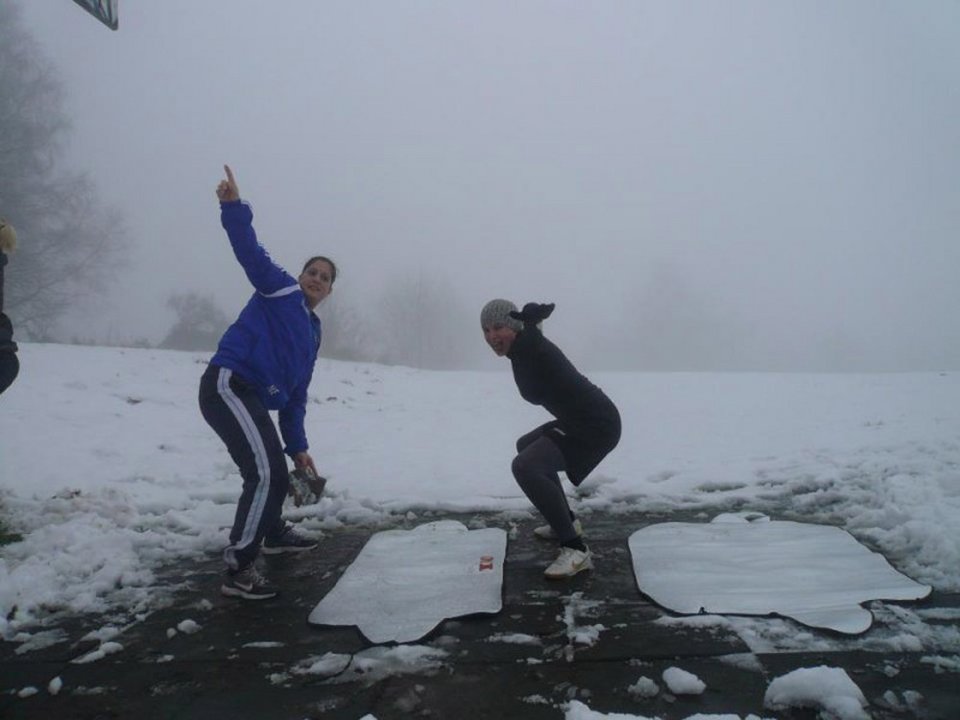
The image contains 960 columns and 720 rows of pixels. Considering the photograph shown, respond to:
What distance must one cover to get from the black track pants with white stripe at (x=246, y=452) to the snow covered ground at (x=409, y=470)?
53 centimetres

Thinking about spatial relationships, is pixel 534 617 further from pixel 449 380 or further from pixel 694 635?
pixel 449 380

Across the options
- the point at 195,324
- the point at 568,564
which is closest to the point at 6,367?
the point at 568,564

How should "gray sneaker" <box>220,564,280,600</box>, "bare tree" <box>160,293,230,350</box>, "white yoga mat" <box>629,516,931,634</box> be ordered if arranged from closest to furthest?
"white yoga mat" <box>629,516,931,634</box> → "gray sneaker" <box>220,564,280,600</box> → "bare tree" <box>160,293,230,350</box>

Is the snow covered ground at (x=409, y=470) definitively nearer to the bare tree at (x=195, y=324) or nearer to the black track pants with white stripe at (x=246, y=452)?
the black track pants with white stripe at (x=246, y=452)

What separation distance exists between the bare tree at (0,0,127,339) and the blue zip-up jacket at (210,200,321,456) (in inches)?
903

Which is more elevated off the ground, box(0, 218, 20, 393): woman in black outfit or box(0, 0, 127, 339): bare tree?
box(0, 0, 127, 339): bare tree

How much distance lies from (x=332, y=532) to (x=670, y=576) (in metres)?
2.35

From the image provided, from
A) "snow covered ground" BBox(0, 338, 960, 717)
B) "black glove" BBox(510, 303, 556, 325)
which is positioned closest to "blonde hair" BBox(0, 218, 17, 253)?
"snow covered ground" BBox(0, 338, 960, 717)

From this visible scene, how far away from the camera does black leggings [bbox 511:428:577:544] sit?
3.37 meters

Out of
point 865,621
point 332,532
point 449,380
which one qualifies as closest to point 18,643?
point 332,532

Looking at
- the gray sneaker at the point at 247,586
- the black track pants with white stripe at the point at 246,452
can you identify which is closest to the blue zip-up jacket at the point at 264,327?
the black track pants with white stripe at the point at 246,452

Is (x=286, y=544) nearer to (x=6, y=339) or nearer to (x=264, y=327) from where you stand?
(x=264, y=327)

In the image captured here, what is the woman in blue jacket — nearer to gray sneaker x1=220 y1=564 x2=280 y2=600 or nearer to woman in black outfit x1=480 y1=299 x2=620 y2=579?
gray sneaker x1=220 y1=564 x2=280 y2=600

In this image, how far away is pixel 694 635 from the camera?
250cm
